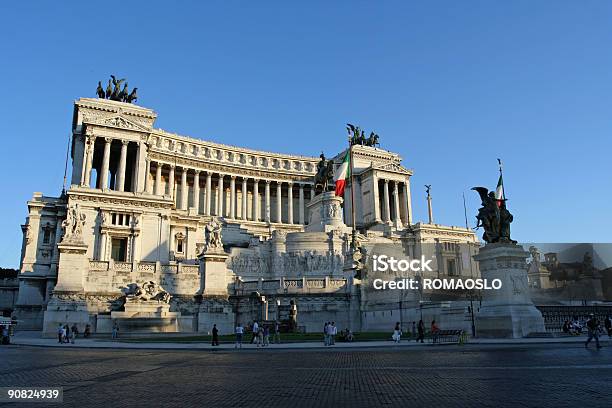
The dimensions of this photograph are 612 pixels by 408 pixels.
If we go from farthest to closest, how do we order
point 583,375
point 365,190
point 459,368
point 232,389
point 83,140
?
point 365,190
point 83,140
point 459,368
point 583,375
point 232,389

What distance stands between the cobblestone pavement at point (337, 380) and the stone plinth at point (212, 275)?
20354mm

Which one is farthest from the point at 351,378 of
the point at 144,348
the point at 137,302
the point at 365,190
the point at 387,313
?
the point at 365,190

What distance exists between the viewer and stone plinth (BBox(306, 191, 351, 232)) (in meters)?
63.1

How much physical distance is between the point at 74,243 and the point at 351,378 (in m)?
31.1

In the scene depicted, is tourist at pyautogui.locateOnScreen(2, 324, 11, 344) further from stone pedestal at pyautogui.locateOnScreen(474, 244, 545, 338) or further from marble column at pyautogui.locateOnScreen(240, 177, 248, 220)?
marble column at pyautogui.locateOnScreen(240, 177, 248, 220)

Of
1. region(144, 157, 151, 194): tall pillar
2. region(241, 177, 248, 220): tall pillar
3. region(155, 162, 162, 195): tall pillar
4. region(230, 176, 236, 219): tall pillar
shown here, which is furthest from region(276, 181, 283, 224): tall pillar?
region(144, 157, 151, 194): tall pillar

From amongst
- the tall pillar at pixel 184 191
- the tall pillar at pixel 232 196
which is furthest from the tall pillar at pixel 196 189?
the tall pillar at pixel 232 196

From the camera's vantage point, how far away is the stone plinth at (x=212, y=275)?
37344 millimetres

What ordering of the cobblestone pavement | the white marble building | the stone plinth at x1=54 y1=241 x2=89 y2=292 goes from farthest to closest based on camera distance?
1. the white marble building
2. the stone plinth at x1=54 y1=241 x2=89 y2=292
3. the cobblestone pavement

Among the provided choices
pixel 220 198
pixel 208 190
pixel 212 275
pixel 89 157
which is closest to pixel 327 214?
pixel 212 275

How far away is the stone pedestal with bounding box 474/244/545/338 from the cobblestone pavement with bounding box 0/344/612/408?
558 centimetres

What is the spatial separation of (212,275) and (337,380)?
90.6ft

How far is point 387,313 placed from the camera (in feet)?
115

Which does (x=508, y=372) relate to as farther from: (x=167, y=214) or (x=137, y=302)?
(x=167, y=214)
